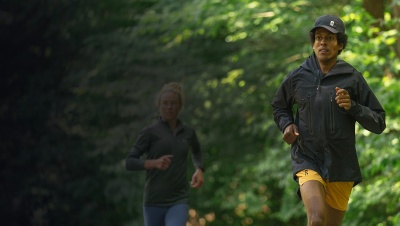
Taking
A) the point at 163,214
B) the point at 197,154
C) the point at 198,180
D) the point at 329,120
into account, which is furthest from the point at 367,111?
the point at 197,154

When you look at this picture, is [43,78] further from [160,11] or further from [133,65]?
[160,11]

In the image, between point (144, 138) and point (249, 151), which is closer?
point (144, 138)

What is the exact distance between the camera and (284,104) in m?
8.76

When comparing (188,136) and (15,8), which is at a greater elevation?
(188,136)

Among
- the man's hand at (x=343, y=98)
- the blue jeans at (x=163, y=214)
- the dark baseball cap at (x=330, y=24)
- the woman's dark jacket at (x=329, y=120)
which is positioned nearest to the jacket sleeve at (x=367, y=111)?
the woman's dark jacket at (x=329, y=120)

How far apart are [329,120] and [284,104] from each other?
0.43 metres

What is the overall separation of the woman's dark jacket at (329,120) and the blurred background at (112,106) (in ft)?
44.8

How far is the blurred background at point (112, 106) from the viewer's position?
963 inches

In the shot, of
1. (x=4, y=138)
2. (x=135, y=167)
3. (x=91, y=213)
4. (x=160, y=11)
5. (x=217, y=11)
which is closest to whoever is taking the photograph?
(x=135, y=167)

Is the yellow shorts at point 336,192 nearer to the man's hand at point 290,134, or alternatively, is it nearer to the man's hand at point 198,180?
the man's hand at point 290,134

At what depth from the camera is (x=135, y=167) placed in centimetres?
1127

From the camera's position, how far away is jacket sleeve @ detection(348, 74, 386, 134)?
8.30 meters

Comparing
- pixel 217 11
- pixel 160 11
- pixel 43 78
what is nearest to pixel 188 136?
pixel 217 11

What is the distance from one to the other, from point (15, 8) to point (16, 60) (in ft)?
4.04
